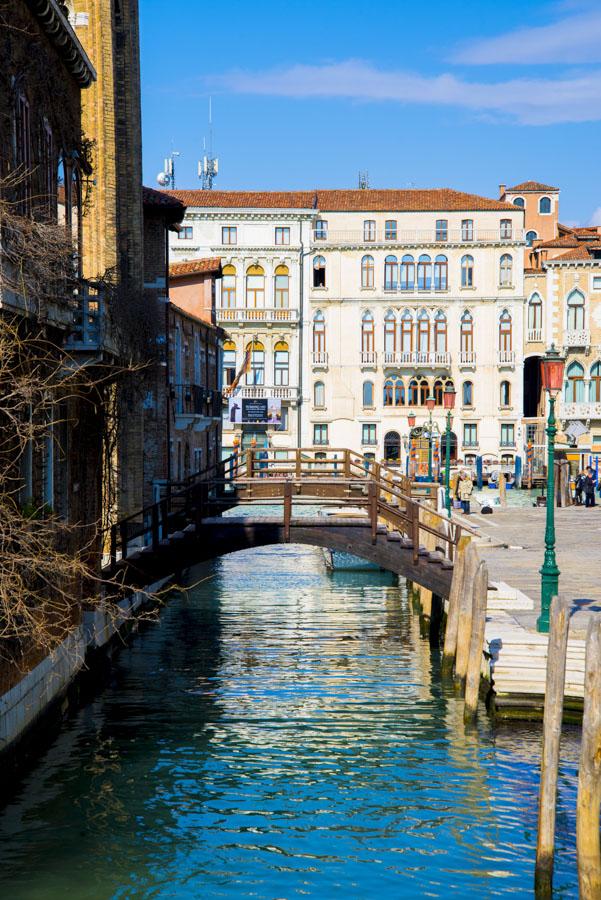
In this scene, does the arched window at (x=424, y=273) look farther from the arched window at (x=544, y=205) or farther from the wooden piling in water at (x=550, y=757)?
the wooden piling in water at (x=550, y=757)

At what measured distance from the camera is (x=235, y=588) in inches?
1146

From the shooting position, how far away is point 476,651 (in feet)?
49.9

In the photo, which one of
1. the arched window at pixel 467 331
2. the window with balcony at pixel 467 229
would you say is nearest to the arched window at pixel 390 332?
the arched window at pixel 467 331

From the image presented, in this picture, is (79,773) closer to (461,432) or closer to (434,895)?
(434,895)

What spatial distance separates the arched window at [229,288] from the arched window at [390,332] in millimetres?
8353

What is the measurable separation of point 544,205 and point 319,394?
19097mm

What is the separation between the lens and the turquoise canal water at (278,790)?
1035 centimetres

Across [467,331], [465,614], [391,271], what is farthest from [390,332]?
[465,614]

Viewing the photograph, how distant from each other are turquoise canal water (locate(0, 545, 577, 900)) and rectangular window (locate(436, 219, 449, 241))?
155ft

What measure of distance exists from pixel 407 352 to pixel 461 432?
5200mm

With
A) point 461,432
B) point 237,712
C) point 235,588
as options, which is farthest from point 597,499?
point 237,712

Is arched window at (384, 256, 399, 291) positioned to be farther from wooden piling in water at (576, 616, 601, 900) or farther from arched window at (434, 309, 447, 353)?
wooden piling in water at (576, 616, 601, 900)

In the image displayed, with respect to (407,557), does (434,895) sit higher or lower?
lower

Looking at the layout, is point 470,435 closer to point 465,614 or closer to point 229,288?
point 229,288
